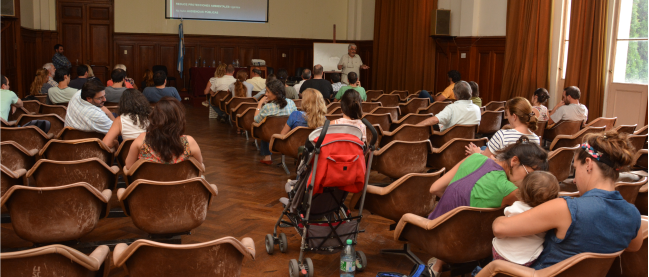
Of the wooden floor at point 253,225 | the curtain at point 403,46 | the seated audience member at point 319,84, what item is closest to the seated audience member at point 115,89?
the wooden floor at point 253,225

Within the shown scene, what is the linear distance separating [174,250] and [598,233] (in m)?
1.74

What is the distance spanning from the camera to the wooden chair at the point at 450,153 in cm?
479

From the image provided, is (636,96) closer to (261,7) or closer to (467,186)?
(467,186)

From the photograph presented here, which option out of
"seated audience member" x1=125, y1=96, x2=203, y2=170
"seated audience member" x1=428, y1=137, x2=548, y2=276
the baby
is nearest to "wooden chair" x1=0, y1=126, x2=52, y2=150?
"seated audience member" x1=125, y1=96, x2=203, y2=170

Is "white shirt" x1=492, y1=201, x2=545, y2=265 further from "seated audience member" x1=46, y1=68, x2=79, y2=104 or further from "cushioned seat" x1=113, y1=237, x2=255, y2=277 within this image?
"seated audience member" x1=46, y1=68, x2=79, y2=104

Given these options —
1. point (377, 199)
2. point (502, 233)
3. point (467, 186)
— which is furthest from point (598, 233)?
point (377, 199)

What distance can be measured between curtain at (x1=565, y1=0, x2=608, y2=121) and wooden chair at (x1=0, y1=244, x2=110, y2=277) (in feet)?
29.7

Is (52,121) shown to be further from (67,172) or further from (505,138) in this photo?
(505,138)

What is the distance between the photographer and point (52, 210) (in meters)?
2.86

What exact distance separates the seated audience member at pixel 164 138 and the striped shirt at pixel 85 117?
139cm

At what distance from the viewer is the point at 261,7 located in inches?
598

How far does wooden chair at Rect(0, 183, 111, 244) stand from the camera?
279 cm

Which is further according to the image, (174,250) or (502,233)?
(502,233)

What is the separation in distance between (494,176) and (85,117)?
3661mm
